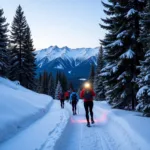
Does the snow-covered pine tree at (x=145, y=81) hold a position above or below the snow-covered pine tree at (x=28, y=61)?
below

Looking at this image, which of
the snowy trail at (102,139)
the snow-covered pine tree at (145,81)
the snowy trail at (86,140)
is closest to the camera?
the snowy trail at (102,139)

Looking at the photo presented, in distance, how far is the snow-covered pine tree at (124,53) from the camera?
670 inches

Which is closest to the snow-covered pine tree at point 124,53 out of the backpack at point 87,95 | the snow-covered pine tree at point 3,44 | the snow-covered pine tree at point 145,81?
the snow-covered pine tree at point 145,81

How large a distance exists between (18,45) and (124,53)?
2775 centimetres

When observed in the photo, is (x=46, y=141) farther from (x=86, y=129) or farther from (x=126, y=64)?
(x=126, y=64)

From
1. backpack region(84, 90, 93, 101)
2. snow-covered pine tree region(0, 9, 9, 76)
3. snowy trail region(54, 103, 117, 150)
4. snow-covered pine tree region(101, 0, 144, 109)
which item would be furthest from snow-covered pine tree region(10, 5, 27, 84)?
snowy trail region(54, 103, 117, 150)

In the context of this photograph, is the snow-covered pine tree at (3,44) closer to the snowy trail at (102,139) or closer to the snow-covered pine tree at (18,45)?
the snow-covered pine tree at (18,45)

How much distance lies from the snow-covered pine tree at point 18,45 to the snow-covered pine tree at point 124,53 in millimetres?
24230

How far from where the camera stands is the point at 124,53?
16.6 metres

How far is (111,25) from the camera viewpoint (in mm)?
19438

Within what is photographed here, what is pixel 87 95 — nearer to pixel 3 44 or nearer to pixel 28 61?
pixel 3 44

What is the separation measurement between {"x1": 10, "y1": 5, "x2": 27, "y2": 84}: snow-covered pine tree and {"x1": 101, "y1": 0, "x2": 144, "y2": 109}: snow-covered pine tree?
2423 centimetres

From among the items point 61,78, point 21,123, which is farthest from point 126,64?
point 61,78

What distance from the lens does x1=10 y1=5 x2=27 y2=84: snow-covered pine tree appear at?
3972 cm
